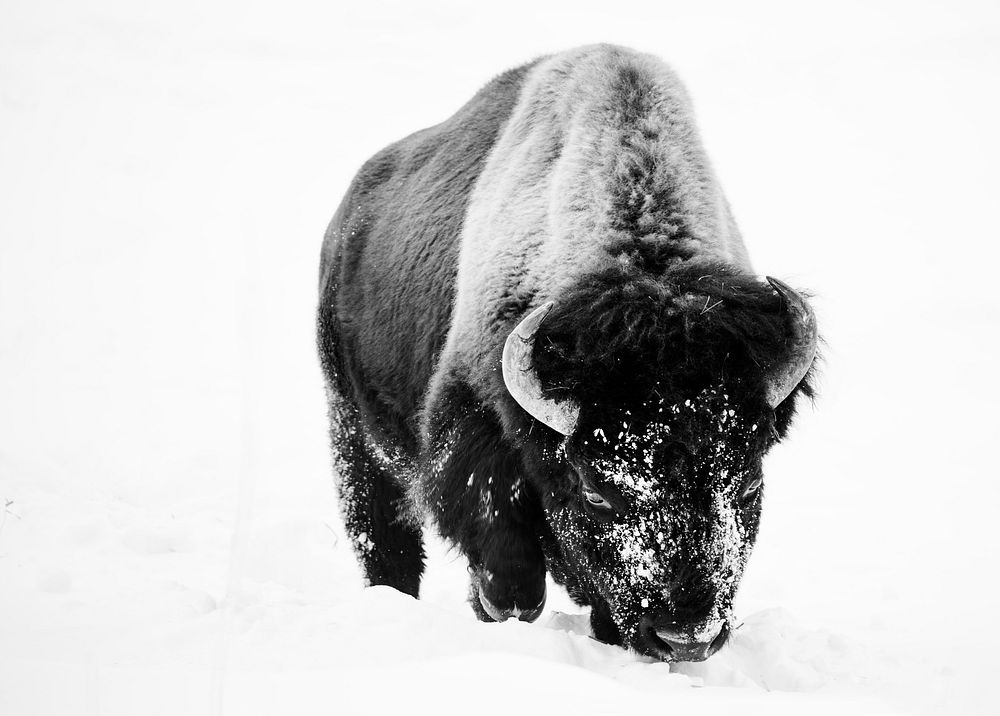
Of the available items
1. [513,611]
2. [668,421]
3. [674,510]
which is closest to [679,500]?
[674,510]

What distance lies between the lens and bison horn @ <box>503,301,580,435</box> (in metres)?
3.20

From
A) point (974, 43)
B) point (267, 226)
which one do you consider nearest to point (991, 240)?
point (974, 43)

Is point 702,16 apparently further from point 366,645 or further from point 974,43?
point 366,645

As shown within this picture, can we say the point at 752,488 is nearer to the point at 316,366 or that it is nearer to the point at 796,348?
the point at 796,348

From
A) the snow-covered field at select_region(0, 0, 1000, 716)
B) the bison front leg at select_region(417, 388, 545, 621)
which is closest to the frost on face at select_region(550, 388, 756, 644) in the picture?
the snow-covered field at select_region(0, 0, 1000, 716)

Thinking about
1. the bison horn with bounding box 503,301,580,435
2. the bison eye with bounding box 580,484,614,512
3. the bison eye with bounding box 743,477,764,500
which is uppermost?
the bison horn with bounding box 503,301,580,435

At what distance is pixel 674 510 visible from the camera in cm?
304

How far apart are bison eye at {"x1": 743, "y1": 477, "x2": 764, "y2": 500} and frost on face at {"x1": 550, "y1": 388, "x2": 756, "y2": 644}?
0.07 m

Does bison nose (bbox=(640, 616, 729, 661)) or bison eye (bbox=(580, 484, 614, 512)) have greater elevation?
bison eye (bbox=(580, 484, 614, 512))

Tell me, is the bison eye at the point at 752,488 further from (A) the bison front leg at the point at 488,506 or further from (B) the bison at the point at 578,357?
(A) the bison front leg at the point at 488,506

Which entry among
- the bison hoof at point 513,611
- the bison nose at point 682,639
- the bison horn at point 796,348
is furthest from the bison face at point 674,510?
the bison hoof at point 513,611

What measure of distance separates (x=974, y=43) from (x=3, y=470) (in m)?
18.0

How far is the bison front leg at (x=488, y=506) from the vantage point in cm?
372

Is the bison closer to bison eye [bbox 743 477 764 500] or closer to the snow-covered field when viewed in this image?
bison eye [bbox 743 477 764 500]
